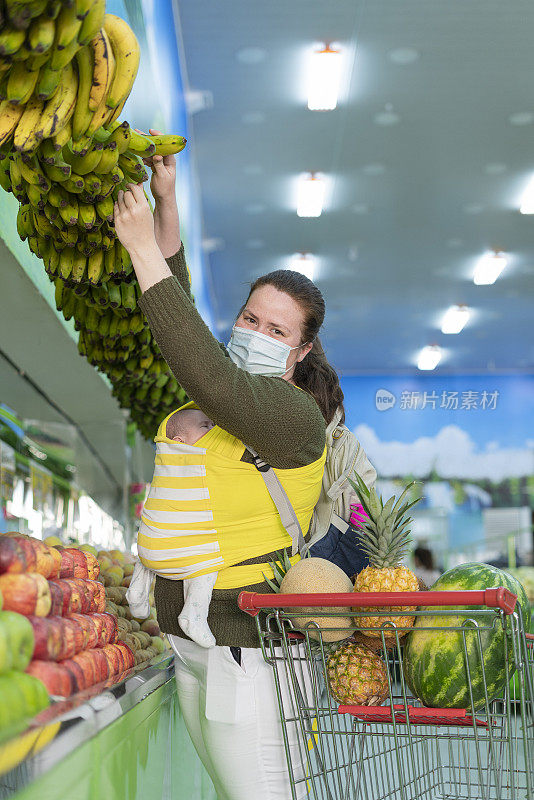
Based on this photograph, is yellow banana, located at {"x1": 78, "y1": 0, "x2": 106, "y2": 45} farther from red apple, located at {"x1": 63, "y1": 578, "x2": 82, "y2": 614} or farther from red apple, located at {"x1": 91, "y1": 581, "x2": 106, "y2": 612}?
red apple, located at {"x1": 91, "y1": 581, "x2": 106, "y2": 612}

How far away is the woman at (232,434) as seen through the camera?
59.0 inches

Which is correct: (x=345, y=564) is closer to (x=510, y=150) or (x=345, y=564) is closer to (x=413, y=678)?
(x=413, y=678)

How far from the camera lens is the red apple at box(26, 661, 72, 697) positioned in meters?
1.16

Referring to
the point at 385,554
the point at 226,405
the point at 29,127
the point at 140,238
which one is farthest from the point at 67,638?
the point at 29,127

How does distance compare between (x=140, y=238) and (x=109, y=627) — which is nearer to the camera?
(x=140, y=238)

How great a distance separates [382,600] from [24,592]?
598 mm

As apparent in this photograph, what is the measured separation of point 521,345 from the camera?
10.8 meters

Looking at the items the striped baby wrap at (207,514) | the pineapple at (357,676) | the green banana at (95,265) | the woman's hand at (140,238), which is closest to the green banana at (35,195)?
the woman's hand at (140,238)

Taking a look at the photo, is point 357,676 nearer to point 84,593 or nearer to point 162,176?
point 84,593

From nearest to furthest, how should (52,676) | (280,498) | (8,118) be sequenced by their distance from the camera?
(52,676) < (8,118) < (280,498)

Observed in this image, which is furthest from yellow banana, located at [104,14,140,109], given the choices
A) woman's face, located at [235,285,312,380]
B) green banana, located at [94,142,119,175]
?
woman's face, located at [235,285,312,380]

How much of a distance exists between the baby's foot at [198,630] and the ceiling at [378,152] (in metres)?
4.32

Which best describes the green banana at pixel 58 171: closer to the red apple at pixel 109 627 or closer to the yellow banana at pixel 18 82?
the yellow banana at pixel 18 82

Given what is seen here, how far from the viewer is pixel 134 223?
155cm
